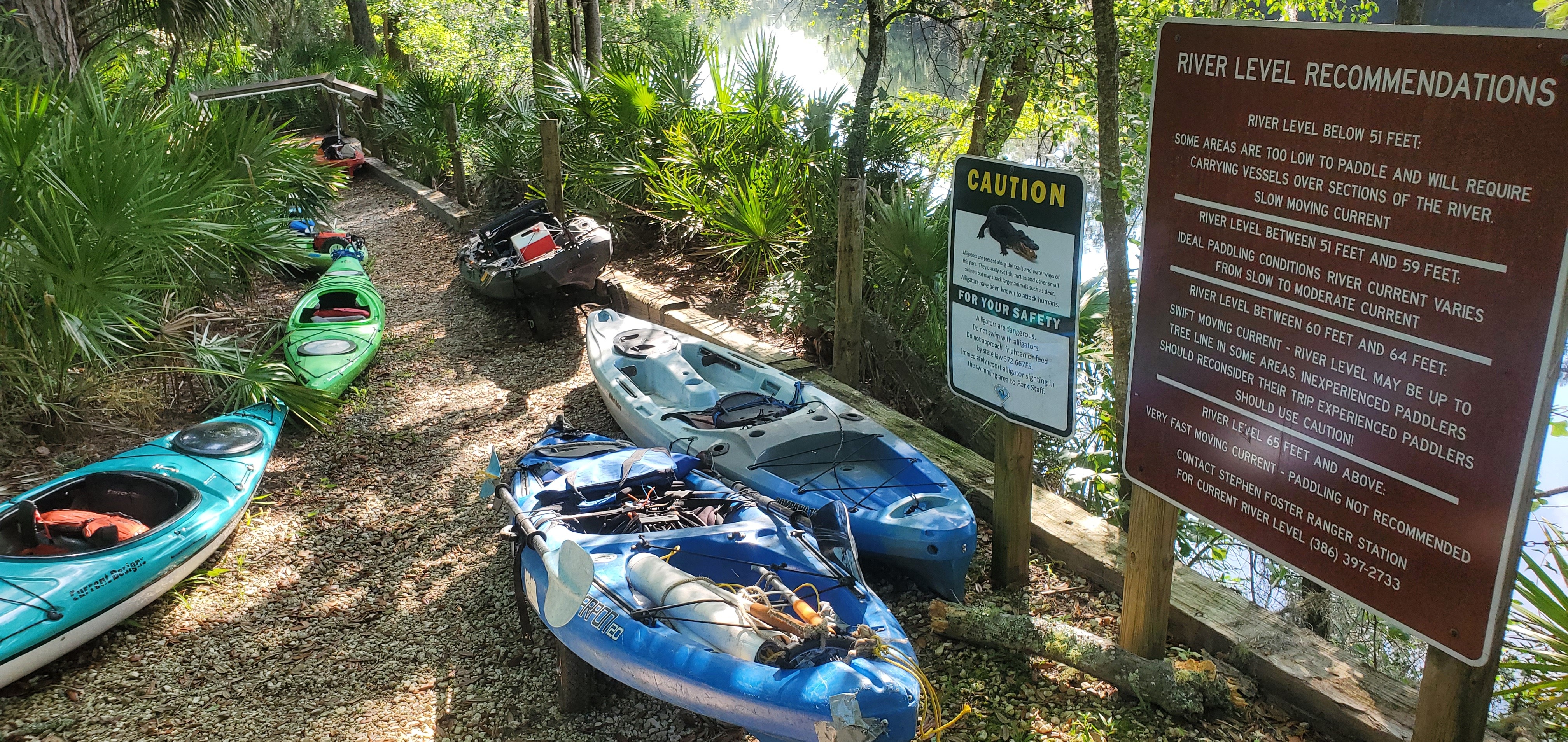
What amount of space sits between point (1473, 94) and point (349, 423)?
6.66m

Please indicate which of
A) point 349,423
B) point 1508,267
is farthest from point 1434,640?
point 349,423

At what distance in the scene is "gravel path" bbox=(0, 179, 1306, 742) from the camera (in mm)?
3830

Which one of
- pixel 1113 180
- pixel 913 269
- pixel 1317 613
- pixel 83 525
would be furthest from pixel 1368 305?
pixel 83 525

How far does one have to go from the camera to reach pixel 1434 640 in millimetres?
2395

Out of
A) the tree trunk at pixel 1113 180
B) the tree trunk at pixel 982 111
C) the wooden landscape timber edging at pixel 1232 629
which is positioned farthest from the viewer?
the tree trunk at pixel 982 111

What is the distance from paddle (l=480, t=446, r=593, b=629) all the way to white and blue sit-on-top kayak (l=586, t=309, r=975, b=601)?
1081 millimetres

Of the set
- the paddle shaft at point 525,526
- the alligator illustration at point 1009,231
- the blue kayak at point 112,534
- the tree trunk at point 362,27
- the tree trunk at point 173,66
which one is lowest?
the blue kayak at point 112,534

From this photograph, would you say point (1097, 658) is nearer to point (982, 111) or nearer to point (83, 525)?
point (83, 525)

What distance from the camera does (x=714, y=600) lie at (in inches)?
137

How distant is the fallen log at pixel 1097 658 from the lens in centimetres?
355

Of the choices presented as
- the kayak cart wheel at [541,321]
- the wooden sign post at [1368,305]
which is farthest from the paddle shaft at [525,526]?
the kayak cart wheel at [541,321]

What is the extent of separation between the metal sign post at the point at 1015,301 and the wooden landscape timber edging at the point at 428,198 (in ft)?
30.7

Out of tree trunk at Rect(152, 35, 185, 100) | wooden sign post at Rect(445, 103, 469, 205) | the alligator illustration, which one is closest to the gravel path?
the alligator illustration

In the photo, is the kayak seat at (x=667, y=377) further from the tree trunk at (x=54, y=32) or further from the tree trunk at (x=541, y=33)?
the tree trunk at (x=541, y=33)
